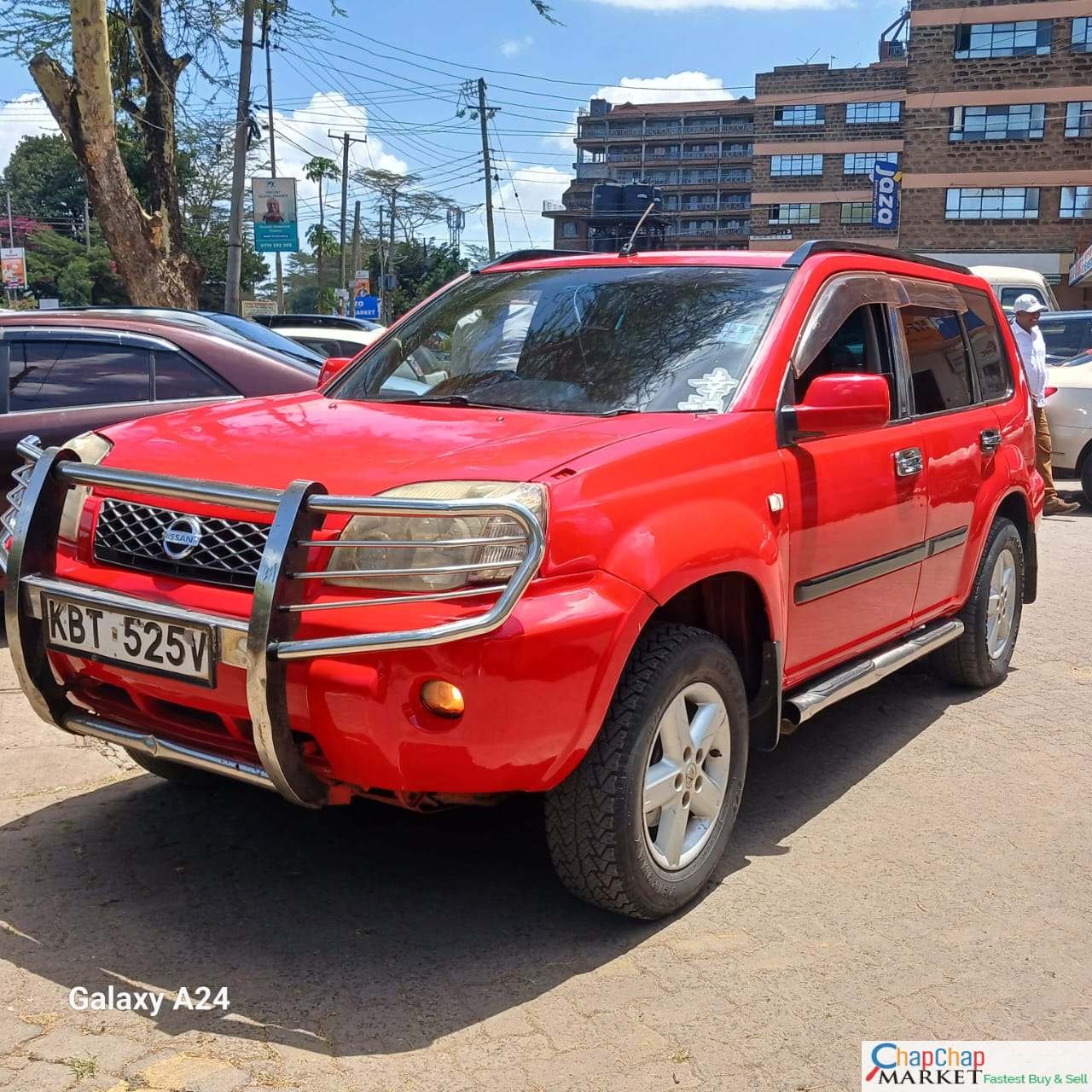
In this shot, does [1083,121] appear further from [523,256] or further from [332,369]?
[332,369]

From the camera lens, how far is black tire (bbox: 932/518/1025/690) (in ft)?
17.4

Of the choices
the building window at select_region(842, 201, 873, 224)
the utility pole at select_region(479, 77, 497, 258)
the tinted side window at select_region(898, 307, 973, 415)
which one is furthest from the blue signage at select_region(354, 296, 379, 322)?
the tinted side window at select_region(898, 307, 973, 415)

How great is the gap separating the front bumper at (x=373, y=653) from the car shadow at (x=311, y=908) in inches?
18.9

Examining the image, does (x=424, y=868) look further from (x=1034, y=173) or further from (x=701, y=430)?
(x=1034, y=173)

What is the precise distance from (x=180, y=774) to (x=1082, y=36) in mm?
56225

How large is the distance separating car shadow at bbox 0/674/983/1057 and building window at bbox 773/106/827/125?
70016 millimetres

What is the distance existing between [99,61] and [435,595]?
12.1m

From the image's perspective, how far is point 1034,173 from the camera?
5059 centimetres

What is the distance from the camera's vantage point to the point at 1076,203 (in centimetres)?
4966

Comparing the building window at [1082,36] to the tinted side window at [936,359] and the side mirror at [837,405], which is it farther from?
the side mirror at [837,405]

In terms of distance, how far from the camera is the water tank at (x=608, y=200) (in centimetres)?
2833

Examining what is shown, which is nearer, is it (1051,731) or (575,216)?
(1051,731)

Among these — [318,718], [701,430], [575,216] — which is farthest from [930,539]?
[575,216]

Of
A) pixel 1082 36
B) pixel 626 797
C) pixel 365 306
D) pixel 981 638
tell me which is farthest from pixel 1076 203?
pixel 626 797
